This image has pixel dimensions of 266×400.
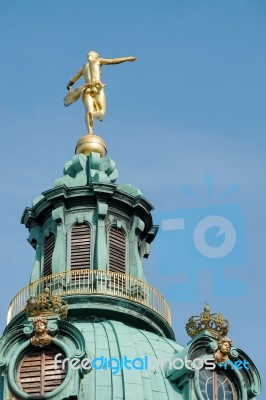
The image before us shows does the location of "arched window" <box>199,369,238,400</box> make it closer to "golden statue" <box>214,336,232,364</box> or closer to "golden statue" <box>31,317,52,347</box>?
"golden statue" <box>214,336,232,364</box>

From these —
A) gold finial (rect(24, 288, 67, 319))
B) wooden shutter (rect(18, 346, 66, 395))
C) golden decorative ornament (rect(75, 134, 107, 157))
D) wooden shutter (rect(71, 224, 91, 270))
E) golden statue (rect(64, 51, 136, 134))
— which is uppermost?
golden statue (rect(64, 51, 136, 134))

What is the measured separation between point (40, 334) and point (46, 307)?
1.40m

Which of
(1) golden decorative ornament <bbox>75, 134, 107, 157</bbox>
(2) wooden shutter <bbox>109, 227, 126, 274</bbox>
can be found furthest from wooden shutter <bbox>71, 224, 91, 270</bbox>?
(1) golden decorative ornament <bbox>75, 134, 107, 157</bbox>

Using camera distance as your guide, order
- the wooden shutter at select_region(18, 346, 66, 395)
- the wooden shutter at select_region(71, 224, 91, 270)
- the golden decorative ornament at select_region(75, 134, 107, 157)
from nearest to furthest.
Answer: the wooden shutter at select_region(18, 346, 66, 395) < the wooden shutter at select_region(71, 224, 91, 270) < the golden decorative ornament at select_region(75, 134, 107, 157)

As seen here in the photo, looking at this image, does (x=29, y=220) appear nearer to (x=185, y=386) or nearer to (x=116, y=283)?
(x=116, y=283)

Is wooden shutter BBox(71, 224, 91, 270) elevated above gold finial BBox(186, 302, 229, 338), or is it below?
above

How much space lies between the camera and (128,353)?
71.7 meters

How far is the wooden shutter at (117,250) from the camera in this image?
79062mm

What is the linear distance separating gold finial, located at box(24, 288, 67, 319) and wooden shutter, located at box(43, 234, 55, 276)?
6.94 meters

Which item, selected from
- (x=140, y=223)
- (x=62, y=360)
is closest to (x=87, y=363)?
(x=62, y=360)

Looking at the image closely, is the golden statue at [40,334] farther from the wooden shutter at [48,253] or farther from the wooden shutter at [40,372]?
the wooden shutter at [48,253]

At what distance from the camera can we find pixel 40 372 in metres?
70.4
